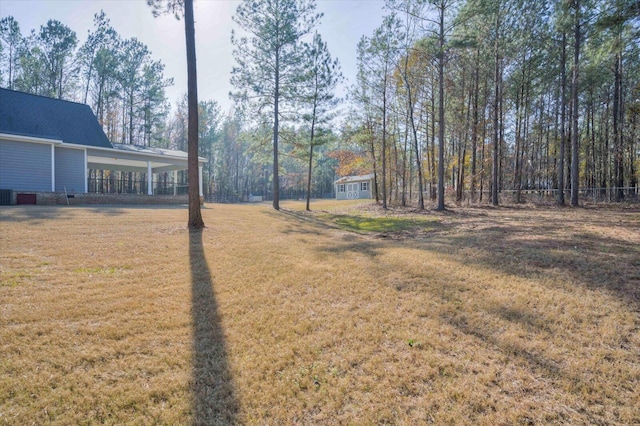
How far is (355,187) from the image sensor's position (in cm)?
4075

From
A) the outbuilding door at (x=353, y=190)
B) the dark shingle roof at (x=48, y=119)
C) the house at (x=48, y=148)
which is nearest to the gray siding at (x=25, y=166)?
the house at (x=48, y=148)

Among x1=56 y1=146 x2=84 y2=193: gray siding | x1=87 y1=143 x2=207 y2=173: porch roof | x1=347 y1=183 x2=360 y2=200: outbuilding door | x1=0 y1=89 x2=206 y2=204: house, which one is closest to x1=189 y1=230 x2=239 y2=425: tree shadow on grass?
x1=0 y1=89 x2=206 y2=204: house

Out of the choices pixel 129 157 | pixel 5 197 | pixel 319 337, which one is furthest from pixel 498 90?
pixel 5 197

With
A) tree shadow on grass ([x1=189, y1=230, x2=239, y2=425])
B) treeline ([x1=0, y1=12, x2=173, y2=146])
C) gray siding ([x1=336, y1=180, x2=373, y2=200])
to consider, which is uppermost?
treeline ([x1=0, y1=12, x2=173, y2=146])

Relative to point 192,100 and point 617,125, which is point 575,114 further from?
point 192,100

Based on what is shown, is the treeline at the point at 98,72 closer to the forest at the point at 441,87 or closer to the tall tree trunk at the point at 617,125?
the forest at the point at 441,87

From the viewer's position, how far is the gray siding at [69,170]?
15.3 m

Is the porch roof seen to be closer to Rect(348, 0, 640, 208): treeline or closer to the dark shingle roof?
the dark shingle roof

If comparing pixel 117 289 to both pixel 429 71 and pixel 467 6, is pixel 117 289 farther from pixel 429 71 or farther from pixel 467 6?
pixel 429 71

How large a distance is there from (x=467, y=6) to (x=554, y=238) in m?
11.5

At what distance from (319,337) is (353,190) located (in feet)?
127

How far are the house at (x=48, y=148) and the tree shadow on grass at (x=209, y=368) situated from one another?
1497cm

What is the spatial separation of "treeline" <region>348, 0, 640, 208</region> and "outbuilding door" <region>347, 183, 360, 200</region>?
15.4m

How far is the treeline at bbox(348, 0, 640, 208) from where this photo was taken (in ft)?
44.0
